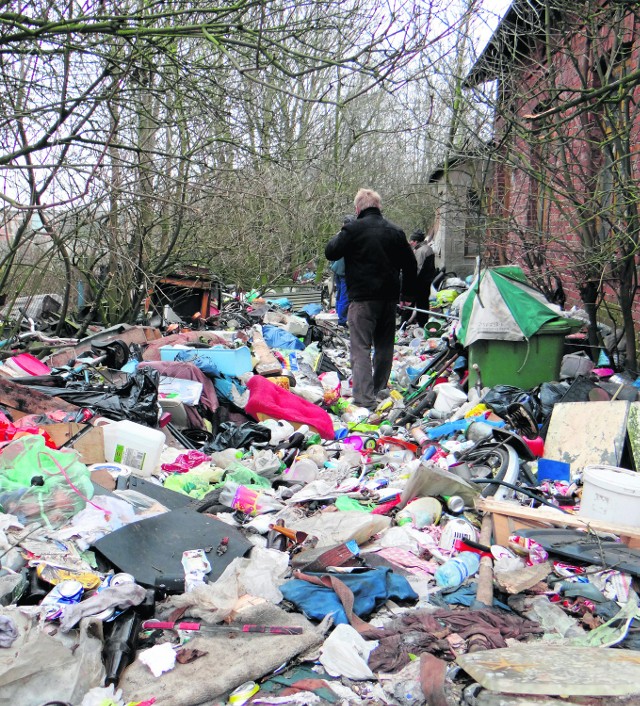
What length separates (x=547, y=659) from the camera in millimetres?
2562

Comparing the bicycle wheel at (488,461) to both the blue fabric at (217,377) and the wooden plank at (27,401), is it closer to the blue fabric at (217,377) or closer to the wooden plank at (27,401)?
the blue fabric at (217,377)

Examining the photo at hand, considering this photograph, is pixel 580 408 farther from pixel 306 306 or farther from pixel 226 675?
pixel 306 306

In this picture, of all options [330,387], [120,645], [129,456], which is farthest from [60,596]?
[330,387]

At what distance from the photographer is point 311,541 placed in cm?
383

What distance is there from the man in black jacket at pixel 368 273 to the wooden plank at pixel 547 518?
328 cm

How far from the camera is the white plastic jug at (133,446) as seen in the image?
4891mm

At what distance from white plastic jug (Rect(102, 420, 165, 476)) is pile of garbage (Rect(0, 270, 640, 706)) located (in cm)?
2

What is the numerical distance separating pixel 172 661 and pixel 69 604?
53cm

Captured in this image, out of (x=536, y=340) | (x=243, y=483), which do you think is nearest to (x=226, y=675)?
(x=243, y=483)

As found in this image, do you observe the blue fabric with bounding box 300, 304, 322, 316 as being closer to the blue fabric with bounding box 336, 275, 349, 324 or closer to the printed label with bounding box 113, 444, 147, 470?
the blue fabric with bounding box 336, 275, 349, 324

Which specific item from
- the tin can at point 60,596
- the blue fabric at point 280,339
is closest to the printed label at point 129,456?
the tin can at point 60,596

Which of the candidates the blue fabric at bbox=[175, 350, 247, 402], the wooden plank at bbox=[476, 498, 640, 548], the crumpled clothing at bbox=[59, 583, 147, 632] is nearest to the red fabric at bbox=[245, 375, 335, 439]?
the blue fabric at bbox=[175, 350, 247, 402]

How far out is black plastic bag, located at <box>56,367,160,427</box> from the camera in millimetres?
5535

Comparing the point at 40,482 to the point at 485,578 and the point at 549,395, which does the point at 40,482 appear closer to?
the point at 485,578
